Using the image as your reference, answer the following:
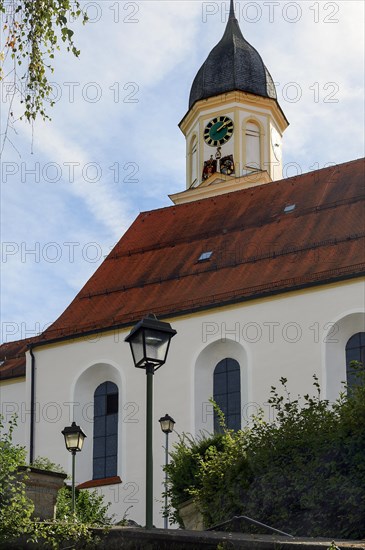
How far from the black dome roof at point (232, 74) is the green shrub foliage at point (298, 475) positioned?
27.6m

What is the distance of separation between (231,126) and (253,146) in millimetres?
1107

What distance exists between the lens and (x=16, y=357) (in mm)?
35062

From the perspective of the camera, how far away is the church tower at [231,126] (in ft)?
128

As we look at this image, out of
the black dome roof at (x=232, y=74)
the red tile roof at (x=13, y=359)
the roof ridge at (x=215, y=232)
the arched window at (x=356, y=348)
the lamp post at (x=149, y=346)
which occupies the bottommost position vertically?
the lamp post at (x=149, y=346)

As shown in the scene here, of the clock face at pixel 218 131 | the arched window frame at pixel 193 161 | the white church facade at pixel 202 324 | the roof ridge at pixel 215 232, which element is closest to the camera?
the white church facade at pixel 202 324

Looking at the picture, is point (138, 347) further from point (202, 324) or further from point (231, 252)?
point (231, 252)

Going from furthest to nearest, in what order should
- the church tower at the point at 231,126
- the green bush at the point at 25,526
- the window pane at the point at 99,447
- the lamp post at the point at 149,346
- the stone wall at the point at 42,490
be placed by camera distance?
1. the church tower at the point at 231,126
2. the window pane at the point at 99,447
3. the stone wall at the point at 42,490
4. the lamp post at the point at 149,346
5. the green bush at the point at 25,526

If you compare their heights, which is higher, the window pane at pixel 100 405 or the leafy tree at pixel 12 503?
the window pane at pixel 100 405

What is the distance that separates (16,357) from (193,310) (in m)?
10.4

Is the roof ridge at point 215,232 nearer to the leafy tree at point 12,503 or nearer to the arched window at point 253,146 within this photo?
the arched window at point 253,146

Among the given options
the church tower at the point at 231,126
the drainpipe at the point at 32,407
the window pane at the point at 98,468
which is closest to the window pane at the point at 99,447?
the window pane at the point at 98,468

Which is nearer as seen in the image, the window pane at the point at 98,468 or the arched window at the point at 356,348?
the arched window at the point at 356,348

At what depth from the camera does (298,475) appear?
1253 centimetres

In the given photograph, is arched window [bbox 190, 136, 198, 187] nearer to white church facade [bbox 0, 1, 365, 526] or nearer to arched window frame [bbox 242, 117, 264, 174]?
arched window frame [bbox 242, 117, 264, 174]
